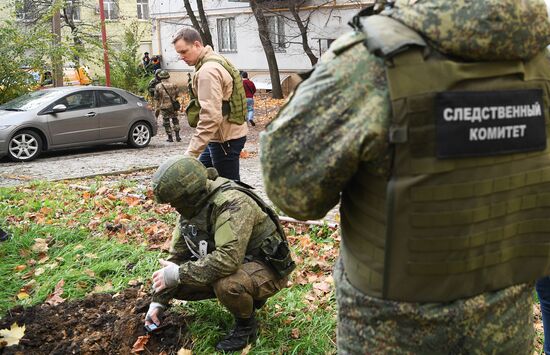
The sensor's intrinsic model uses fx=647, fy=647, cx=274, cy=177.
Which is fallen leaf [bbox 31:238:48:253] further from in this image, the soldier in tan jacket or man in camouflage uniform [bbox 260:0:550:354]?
man in camouflage uniform [bbox 260:0:550:354]

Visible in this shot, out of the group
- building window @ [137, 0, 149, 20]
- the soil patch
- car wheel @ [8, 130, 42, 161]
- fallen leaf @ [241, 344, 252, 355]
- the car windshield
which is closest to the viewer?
fallen leaf @ [241, 344, 252, 355]

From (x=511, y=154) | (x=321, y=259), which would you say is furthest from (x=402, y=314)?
(x=321, y=259)

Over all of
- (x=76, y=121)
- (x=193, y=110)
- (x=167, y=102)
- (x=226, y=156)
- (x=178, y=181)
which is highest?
(x=193, y=110)

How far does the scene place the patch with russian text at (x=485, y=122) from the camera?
1.73 metres

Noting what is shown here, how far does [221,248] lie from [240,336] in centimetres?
60

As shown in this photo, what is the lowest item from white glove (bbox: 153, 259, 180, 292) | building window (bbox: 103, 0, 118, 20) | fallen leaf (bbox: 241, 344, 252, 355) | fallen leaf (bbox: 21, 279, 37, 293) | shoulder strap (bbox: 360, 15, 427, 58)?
fallen leaf (bbox: 21, 279, 37, 293)

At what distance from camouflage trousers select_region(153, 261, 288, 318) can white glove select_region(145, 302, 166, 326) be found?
3 cm

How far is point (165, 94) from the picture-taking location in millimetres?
16250

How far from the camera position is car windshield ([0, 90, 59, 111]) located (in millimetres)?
13258

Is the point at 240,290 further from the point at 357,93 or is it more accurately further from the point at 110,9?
the point at 110,9

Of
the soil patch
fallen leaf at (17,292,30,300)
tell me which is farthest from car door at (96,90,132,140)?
the soil patch

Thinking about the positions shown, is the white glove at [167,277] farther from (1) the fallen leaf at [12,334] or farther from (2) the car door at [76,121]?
(2) the car door at [76,121]

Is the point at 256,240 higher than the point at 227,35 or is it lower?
lower

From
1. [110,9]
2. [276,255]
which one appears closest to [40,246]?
[276,255]
